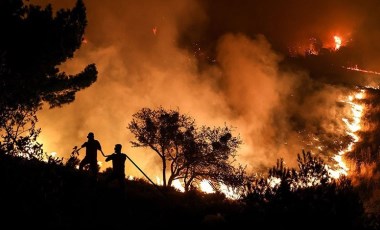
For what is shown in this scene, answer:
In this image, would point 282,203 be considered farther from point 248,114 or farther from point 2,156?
point 248,114

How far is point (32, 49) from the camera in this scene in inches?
854

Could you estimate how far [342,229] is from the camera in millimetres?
12484

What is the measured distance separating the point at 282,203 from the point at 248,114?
7374 cm

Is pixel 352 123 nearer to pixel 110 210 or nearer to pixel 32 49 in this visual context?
pixel 32 49

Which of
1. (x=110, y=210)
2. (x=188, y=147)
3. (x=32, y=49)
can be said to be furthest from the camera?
(x=188, y=147)

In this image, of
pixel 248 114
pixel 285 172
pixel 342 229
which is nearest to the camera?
pixel 342 229

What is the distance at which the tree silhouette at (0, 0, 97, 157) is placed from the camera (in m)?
17.7

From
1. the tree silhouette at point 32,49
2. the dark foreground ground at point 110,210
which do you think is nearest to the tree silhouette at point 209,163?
the tree silhouette at point 32,49

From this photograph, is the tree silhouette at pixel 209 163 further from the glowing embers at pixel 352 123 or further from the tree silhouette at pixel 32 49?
the glowing embers at pixel 352 123

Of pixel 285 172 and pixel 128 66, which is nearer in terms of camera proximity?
pixel 285 172

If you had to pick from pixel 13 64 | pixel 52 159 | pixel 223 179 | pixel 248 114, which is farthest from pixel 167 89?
pixel 52 159

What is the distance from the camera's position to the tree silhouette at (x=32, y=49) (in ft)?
58.1

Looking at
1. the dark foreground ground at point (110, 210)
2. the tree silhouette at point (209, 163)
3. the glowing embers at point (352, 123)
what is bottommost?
the dark foreground ground at point (110, 210)

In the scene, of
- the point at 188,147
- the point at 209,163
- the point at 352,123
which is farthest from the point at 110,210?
the point at 352,123
